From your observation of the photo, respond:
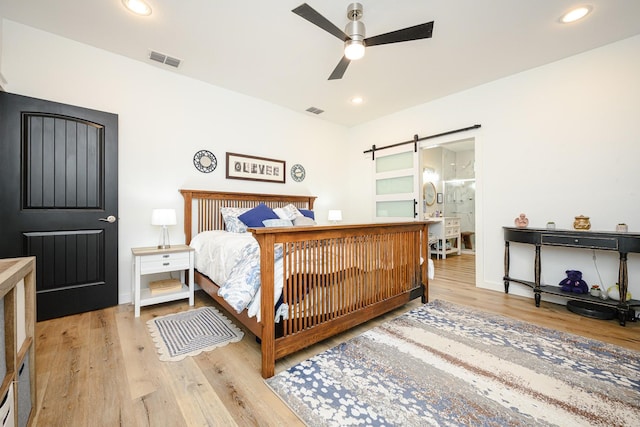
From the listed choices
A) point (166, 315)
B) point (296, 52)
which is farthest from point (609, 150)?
point (166, 315)

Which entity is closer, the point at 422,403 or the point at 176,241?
the point at 422,403

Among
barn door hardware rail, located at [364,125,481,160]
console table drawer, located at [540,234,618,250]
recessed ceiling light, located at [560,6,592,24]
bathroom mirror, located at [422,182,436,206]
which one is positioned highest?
recessed ceiling light, located at [560,6,592,24]

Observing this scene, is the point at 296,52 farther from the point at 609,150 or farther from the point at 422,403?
the point at 609,150

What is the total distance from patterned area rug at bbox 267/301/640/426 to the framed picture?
286cm

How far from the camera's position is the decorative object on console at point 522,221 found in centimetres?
323

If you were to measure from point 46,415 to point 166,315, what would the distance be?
135cm

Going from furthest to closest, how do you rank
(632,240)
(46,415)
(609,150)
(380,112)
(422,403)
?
1. (380,112)
2. (609,150)
3. (632,240)
4. (422,403)
5. (46,415)

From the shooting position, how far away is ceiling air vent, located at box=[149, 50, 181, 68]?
2.98 meters

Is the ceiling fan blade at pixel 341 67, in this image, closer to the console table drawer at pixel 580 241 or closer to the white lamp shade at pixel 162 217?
the white lamp shade at pixel 162 217

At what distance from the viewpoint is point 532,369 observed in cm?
178

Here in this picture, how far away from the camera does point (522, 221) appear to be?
3246mm

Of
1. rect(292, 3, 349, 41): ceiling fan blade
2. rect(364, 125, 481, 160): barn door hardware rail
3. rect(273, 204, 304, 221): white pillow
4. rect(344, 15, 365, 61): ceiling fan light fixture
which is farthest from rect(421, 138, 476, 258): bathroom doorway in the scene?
rect(292, 3, 349, 41): ceiling fan blade

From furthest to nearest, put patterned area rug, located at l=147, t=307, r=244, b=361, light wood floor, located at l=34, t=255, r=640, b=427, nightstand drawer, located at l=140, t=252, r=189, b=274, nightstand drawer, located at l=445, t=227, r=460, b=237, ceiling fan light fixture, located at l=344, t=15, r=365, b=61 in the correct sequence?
nightstand drawer, located at l=445, t=227, r=460, b=237 → nightstand drawer, located at l=140, t=252, r=189, b=274 → ceiling fan light fixture, located at l=344, t=15, r=365, b=61 → patterned area rug, located at l=147, t=307, r=244, b=361 → light wood floor, located at l=34, t=255, r=640, b=427

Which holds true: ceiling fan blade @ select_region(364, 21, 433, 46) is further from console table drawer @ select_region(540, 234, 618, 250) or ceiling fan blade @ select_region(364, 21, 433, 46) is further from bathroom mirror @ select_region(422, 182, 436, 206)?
bathroom mirror @ select_region(422, 182, 436, 206)
